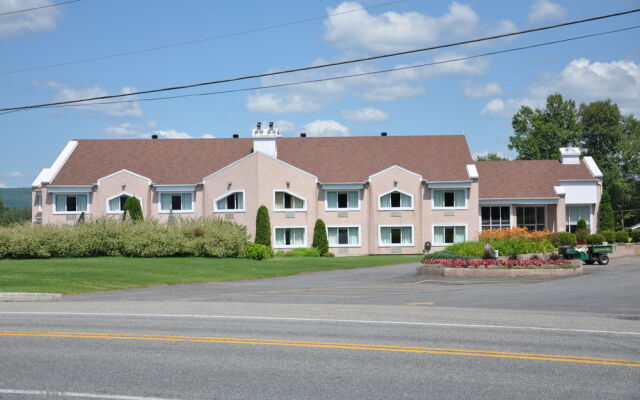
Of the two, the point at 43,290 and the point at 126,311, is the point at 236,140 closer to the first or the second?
the point at 43,290

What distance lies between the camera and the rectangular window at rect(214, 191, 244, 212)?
54094 mm

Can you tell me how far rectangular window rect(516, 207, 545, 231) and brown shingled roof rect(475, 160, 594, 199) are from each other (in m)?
2.43

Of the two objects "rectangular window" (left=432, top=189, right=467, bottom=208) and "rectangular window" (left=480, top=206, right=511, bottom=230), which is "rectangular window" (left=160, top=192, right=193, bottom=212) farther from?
"rectangular window" (left=480, top=206, right=511, bottom=230)

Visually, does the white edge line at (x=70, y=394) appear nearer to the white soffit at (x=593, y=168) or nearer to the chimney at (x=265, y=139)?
the chimney at (x=265, y=139)

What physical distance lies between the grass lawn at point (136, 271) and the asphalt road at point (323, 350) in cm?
633

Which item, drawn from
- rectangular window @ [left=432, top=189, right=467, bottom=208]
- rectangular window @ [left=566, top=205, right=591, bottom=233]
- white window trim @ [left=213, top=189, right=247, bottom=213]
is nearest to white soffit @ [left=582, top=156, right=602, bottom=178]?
rectangular window @ [left=566, top=205, right=591, bottom=233]

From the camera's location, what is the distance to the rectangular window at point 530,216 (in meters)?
61.5

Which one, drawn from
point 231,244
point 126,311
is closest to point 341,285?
point 126,311

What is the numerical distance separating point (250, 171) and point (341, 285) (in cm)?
2665

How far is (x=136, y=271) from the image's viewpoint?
31.7 metres

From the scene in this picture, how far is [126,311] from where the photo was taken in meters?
17.1

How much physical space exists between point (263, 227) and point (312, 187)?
18.1 ft

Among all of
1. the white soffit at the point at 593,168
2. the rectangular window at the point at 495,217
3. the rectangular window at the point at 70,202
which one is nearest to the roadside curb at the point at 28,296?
the rectangular window at the point at 70,202

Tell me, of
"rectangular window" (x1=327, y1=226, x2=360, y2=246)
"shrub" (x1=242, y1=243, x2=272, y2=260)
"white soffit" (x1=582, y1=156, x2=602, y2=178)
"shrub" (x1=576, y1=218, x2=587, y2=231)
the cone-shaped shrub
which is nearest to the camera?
"shrub" (x1=242, y1=243, x2=272, y2=260)
